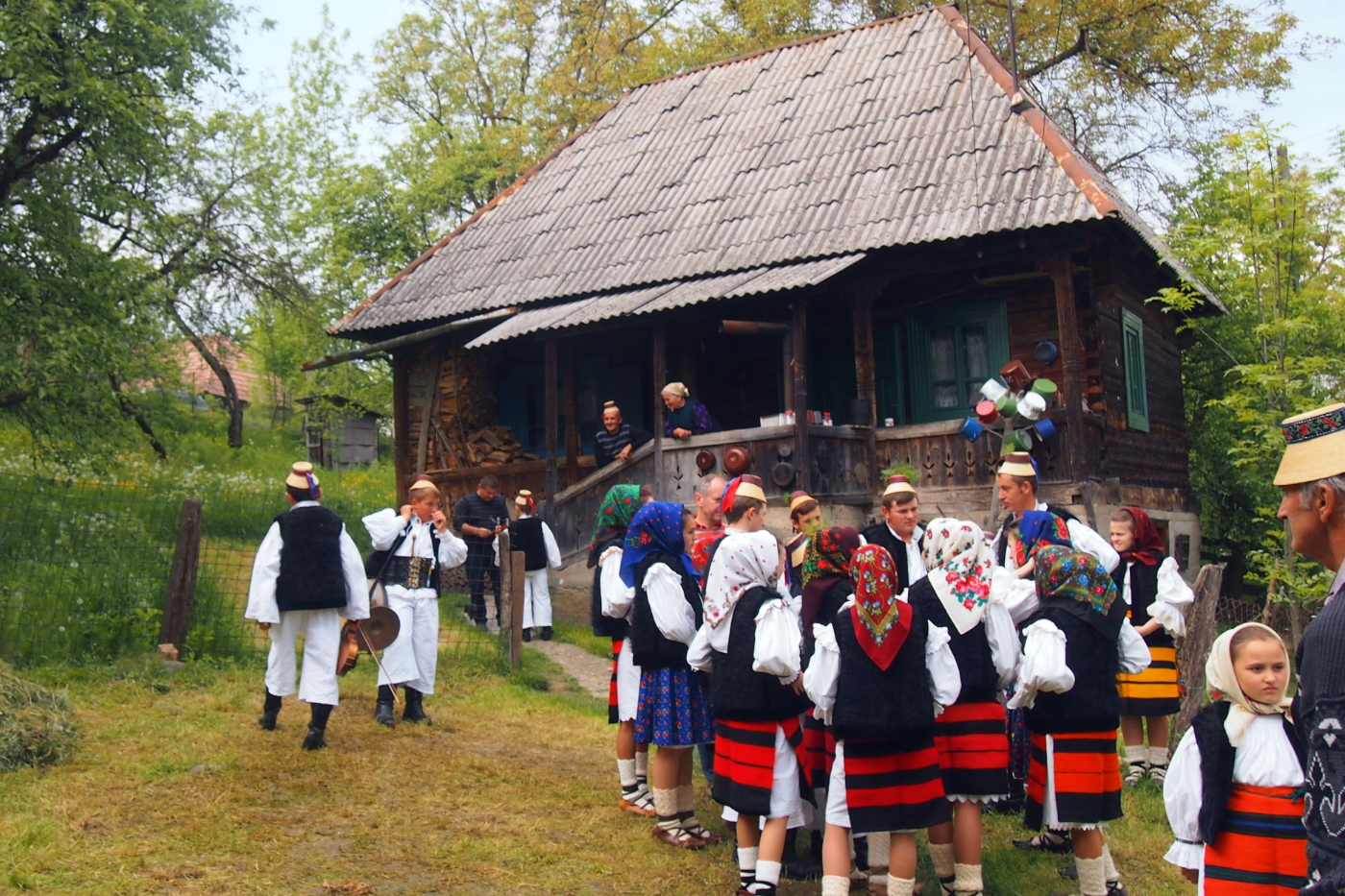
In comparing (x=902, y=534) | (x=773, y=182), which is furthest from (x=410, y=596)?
(x=773, y=182)

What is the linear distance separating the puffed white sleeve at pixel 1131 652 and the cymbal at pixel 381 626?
4536 mm

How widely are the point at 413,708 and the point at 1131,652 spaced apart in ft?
15.3

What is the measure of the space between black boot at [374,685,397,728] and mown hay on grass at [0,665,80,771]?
5.87 ft

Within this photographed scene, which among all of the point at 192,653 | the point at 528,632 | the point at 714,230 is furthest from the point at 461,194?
the point at 192,653

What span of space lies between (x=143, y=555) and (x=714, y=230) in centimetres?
781

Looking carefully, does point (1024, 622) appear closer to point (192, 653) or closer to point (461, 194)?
point (192, 653)

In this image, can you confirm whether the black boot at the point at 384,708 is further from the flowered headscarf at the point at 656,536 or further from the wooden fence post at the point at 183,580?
the flowered headscarf at the point at 656,536

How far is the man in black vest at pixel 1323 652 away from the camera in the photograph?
2.22m

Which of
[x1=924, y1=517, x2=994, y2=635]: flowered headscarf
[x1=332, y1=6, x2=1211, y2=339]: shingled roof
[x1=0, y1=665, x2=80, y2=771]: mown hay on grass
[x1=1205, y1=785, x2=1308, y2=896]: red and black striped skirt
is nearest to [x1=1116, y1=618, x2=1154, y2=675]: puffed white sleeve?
[x1=924, y1=517, x2=994, y2=635]: flowered headscarf

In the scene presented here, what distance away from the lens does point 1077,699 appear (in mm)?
4559

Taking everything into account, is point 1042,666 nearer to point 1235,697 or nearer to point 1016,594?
point 1016,594

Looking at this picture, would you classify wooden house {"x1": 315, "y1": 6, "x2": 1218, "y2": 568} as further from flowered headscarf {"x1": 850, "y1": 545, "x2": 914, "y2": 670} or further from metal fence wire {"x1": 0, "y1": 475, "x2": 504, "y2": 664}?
flowered headscarf {"x1": 850, "y1": 545, "x2": 914, "y2": 670}

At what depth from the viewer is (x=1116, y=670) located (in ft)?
15.6

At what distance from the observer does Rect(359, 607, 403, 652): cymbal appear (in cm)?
732
